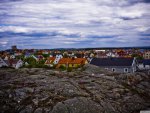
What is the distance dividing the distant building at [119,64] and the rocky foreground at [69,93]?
56.7 meters

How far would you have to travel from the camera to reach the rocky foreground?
1439cm

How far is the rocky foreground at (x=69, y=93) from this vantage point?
1439cm

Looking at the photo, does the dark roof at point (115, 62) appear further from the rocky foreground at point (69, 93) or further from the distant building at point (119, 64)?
the rocky foreground at point (69, 93)

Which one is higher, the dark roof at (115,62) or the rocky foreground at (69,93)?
the rocky foreground at (69,93)

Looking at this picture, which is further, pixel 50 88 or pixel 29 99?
pixel 50 88

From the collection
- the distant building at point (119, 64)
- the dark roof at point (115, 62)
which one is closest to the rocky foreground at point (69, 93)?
the distant building at point (119, 64)

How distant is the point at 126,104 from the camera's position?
51.7 feet

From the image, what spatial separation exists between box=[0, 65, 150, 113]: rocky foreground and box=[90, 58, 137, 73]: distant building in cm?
5665

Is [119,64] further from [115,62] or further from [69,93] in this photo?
[69,93]

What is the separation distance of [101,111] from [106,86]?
139 inches

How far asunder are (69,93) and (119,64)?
209 feet

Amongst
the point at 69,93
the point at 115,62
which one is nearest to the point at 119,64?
the point at 115,62

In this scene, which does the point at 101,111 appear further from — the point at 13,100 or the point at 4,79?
the point at 4,79

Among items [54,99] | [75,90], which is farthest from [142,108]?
[54,99]
